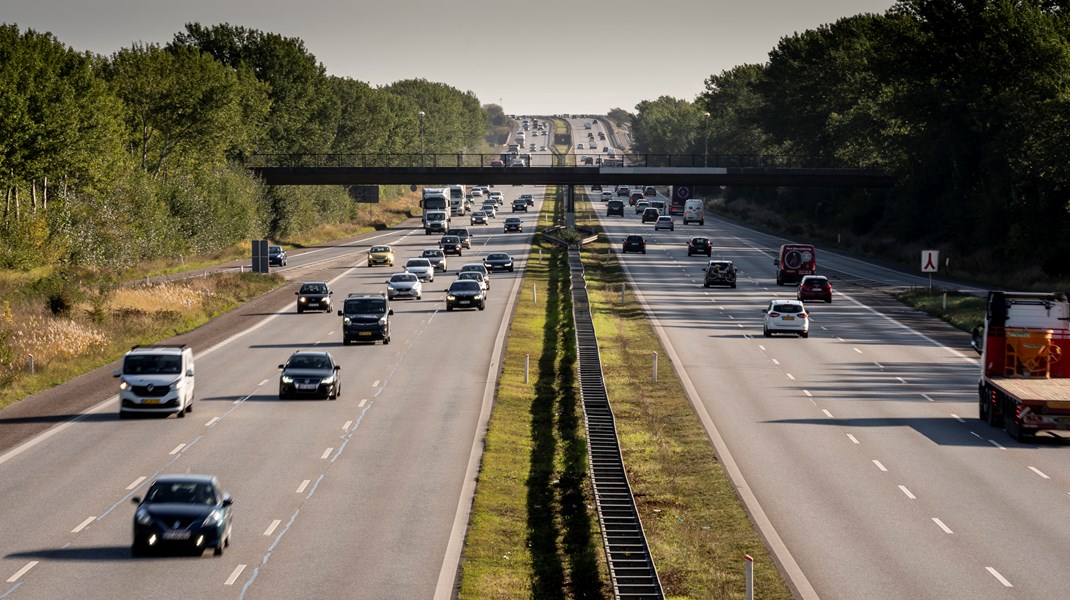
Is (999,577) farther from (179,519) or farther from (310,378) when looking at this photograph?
(310,378)

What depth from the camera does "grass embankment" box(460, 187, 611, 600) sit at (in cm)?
2630

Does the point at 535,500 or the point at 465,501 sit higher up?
the point at 465,501

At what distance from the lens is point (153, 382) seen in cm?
4262

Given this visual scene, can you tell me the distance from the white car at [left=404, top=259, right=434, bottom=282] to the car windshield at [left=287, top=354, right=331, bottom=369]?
4417cm

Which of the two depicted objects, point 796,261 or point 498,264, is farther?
point 498,264

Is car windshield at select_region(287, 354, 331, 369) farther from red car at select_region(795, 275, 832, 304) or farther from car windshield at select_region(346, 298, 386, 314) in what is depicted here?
red car at select_region(795, 275, 832, 304)

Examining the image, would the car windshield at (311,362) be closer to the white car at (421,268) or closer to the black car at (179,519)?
the black car at (179,519)

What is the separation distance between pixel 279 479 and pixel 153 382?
9968 millimetres

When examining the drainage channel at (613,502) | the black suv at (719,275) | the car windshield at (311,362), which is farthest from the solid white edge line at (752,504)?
the black suv at (719,275)

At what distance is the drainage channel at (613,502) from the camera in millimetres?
24453

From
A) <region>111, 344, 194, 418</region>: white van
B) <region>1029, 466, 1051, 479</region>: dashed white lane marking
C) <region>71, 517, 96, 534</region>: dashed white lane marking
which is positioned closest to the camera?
→ <region>71, 517, 96, 534</region>: dashed white lane marking

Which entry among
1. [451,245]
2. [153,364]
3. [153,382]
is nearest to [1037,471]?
[153,382]

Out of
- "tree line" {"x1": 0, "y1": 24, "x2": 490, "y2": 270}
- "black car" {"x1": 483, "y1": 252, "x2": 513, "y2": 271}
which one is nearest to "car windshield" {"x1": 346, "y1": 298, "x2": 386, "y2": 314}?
"tree line" {"x1": 0, "y1": 24, "x2": 490, "y2": 270}

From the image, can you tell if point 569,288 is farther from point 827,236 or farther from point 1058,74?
point 827,236
